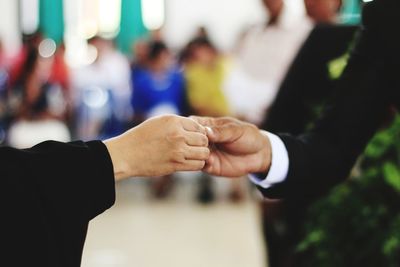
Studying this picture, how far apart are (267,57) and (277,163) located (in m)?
2.75

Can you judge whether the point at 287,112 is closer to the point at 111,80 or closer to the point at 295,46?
the point at 295,46

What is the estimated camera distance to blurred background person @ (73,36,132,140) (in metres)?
7.63

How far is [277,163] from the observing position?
1.72 metres

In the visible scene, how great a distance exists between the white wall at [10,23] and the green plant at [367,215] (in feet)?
31.9

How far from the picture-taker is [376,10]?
1.67 meters

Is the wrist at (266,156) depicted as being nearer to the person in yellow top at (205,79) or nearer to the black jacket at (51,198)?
the black jacket at (51,198)

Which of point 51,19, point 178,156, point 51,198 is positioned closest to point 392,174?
point 178,156

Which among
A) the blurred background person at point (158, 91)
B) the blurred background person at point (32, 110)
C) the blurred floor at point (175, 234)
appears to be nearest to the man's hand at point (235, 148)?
the blurred floor at point (175, 234)

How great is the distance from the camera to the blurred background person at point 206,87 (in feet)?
22.7

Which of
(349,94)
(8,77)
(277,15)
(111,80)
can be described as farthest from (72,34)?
(349,94)

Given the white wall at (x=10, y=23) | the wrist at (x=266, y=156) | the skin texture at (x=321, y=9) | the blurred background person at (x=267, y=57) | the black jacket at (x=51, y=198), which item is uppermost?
the black jacket at (x=51, y=198)

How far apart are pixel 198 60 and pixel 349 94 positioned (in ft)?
17.8

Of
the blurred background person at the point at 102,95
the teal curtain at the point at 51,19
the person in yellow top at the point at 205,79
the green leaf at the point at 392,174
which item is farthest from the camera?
the teal curtain at the point at 51,19

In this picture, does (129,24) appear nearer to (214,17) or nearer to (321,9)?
(214,17)
